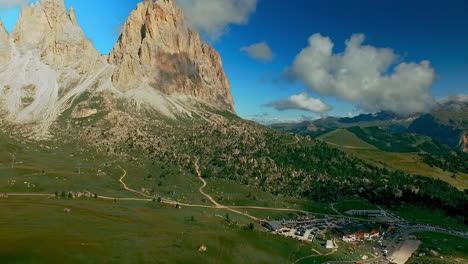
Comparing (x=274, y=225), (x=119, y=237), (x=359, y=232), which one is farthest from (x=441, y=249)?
(x=119, y=237)

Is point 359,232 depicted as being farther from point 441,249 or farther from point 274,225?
point 274,225

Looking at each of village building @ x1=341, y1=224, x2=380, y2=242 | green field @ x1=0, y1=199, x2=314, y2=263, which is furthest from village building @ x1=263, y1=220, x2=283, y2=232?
village building @ x1=341, y1=224, x2=380, y2=242

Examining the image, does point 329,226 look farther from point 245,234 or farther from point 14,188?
point 14,188

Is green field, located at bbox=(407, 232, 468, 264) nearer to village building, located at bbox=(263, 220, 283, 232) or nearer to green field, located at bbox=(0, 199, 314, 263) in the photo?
green field, located at bbox=(0, 199, 314, 263)

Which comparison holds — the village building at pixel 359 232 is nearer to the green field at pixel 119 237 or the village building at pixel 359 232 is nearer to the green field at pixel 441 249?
the green field at pixel 441 249

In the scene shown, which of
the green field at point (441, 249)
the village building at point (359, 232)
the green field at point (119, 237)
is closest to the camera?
the green field at point (119, 237)

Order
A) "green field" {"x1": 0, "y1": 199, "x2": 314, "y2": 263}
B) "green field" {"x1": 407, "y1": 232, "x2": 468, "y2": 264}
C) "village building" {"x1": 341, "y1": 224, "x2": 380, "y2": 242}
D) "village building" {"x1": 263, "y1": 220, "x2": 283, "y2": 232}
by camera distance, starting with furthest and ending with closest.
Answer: "village building" {"x1": 263, "y1": 220, "x2": 283, "y2": 232} → "village building" {"x1": 341, "y1": 224, "x2": 380, "y2": 242} → "green field" {"x1": 407, "y1": 232, "x2": 468, "y2": 264} → "green field" {"x1": 0, "y1": 199, "x2": 314, "y2": 263}

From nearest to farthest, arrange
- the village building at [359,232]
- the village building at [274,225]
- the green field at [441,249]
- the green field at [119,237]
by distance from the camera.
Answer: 1. the green field at [119,237]
2. the green field at [441,249]
3. the village building at [359,232]
4. the village building at [274,225]

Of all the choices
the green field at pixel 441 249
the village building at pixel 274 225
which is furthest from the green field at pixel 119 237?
the green field at pixel 441 249

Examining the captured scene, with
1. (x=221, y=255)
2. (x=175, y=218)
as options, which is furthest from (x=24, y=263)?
(x=175, y=218)

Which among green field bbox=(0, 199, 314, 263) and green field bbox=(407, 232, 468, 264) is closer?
green field bbox=(0, 199, 314, 263)

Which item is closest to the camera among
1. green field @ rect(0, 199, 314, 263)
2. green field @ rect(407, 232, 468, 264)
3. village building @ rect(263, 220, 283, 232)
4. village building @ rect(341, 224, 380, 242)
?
green field @ rect(0, 199, 314, 263)
